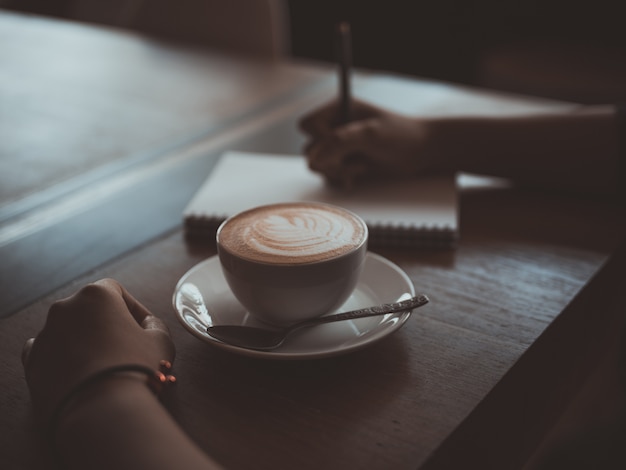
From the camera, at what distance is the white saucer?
1.69 feet

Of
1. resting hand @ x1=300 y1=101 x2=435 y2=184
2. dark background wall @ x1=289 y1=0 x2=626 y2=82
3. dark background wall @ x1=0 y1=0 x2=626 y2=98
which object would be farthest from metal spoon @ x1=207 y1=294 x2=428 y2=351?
dark background wall @ x1=289 y1=0 x2=626 y2=82

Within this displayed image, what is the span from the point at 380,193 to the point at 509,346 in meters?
0.32

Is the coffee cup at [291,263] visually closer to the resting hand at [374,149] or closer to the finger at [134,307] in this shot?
the finger at [134,307]

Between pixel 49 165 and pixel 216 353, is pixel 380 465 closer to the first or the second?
pixel 216 353

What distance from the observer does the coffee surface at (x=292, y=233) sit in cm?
54

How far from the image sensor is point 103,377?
44 cm

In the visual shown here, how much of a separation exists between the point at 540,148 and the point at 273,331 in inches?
20.3

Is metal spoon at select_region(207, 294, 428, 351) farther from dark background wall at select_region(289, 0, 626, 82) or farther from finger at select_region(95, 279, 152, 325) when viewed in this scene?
dark background wall at select_region(289, 0, 626, 82)

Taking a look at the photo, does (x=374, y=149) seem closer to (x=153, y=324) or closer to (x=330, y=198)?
(x=330, y=198)

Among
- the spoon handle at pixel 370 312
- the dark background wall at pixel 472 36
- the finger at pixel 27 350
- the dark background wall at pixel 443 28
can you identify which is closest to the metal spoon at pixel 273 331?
the spoon handle at pixel 370 312

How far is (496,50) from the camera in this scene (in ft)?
7.68

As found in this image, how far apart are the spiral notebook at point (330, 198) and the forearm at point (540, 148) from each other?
54mm

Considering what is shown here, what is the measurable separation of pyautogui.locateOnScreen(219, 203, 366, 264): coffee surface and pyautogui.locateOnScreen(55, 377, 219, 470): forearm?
0.15m

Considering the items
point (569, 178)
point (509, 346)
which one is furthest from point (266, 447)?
point (569, 178)
